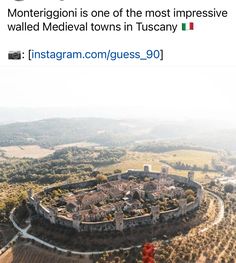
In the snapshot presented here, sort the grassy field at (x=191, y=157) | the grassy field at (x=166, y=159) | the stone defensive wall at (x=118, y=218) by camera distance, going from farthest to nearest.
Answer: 1. the grassy field at (x=191, y=157)
2. the grassy field at (x=166, y=159)
3. the stone defensive wall at (x=118, y=218)

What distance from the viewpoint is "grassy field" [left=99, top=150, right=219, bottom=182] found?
135 metres

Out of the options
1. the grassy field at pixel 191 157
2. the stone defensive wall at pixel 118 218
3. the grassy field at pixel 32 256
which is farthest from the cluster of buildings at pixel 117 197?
the grassy field at pixel 191 157

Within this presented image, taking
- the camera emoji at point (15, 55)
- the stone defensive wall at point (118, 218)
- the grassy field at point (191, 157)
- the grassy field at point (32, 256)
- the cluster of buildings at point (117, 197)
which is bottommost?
the grassy field at point (32, 256)

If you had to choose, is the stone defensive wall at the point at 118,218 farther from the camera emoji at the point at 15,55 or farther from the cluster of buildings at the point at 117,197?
the camera emoji at the point at 15,55

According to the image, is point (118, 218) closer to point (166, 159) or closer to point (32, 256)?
point (32, 256)

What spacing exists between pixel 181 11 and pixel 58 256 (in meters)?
40.9

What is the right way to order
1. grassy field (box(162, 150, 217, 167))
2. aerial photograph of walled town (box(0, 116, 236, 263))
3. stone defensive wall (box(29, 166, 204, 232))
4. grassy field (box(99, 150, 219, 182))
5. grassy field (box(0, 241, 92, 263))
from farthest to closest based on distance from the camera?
grassy field (box(162, 150, 217, 167)) < grassy field (box(99, 150, 219, 182)) < stone defensive wall (box(29, 166, 204, 232)) < aerial photograph of walled town (box(0, 116, 236, 263)) < grassy field (box(0, 241, 92, 263))

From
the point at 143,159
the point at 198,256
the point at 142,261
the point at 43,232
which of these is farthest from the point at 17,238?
the point at 143,159

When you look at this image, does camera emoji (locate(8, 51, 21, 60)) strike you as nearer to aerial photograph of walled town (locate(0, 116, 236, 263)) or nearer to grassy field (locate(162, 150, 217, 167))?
aerial photograph of walled town (locate(0, 116, 236, 263))

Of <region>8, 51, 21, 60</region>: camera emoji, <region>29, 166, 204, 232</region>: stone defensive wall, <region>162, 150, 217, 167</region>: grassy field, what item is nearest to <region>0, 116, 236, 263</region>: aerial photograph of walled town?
<region>29, 166, 204, 232</region>: stone defensive wall

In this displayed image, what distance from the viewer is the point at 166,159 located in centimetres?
16262

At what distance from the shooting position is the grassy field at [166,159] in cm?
13525

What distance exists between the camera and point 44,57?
6219cm

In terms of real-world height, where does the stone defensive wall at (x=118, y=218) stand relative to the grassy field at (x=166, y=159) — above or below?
above
